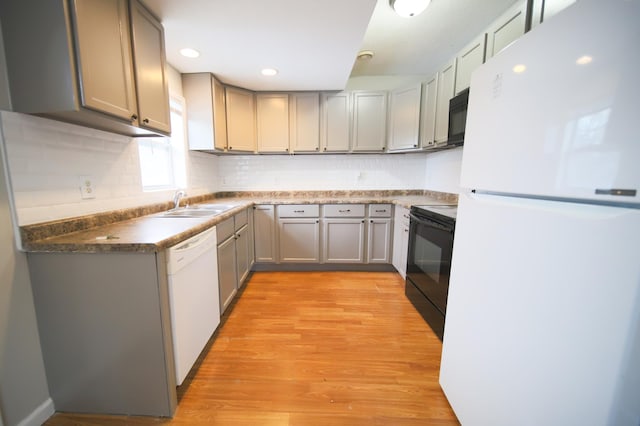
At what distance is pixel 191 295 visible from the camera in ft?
4.54

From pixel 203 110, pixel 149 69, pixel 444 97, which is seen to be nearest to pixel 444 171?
pixel 444 97

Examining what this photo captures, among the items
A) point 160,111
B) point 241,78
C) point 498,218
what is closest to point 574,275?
point 498,218

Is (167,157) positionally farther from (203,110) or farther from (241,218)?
(241,218)

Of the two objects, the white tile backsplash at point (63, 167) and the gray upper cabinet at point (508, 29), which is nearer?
the white tile backsplash at point (63, 167)

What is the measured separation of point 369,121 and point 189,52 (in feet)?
6.87

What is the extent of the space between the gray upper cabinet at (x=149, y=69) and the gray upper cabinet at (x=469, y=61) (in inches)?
93.4

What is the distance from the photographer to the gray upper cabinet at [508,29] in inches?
58.2

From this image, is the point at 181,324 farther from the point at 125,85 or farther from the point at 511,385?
the point at 511,385

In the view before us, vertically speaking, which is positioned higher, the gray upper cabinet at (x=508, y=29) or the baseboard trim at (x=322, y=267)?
the gray upper cabinet at (x=508, y=29)

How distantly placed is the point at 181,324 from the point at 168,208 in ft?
4.23

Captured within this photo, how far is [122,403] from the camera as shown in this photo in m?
1.21

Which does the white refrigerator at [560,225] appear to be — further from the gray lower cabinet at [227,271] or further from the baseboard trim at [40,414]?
the baseboard trim at [40,414]

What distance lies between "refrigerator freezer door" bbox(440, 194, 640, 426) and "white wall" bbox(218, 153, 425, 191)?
242cm

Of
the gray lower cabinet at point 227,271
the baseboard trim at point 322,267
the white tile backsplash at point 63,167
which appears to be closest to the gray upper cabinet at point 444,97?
the baseboard trim at point 322,267
